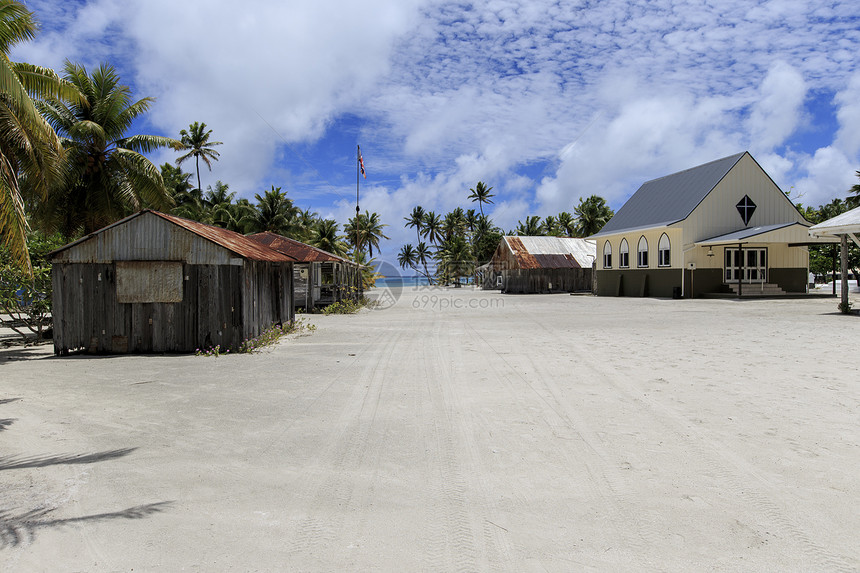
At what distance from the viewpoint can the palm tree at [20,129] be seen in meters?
8.25

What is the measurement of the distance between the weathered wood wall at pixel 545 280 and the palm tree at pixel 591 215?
24.4 m

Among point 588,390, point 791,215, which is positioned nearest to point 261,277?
point 588,390

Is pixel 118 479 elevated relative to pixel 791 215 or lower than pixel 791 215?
lower

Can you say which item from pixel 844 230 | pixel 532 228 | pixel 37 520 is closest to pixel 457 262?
pixel 532 228

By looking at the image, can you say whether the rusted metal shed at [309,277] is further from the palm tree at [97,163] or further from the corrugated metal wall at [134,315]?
the corrugated metal wall at [134,315]

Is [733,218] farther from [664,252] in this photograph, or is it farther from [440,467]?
[440,467]

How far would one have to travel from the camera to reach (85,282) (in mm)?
11922

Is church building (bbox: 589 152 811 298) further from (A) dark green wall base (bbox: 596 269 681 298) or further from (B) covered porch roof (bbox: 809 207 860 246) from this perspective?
(B) covered porch roof (bbox: 809 207 860 246)

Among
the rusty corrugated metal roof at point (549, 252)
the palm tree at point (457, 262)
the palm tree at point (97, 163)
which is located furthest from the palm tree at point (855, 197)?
the palm tree at point (97, 163)

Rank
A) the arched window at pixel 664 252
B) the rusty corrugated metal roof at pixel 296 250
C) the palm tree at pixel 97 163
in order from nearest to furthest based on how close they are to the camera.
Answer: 1. the palm tree at pixel 97 163
2. the rusty corrugated metal roof at pixel 296 250
3. the arched window at pixel 664 252

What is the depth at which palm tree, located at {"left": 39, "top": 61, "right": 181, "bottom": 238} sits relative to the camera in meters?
17.4

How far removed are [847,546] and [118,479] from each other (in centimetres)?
525

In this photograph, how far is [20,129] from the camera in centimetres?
964

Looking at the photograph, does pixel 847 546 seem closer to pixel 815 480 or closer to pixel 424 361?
pixel 815 480
